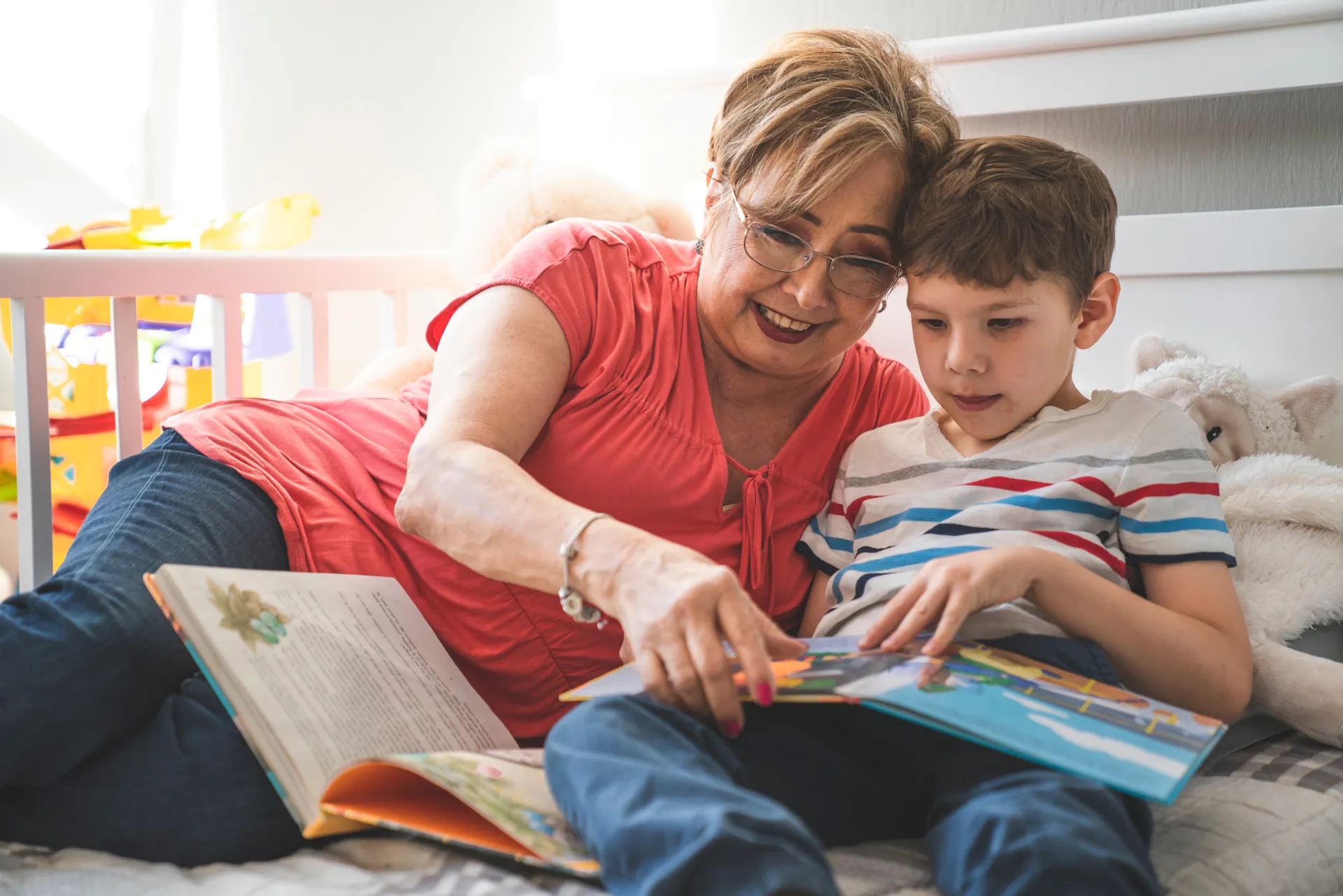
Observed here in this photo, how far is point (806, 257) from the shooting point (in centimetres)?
109

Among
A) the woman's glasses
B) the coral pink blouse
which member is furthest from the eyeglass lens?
the coral pink blouse

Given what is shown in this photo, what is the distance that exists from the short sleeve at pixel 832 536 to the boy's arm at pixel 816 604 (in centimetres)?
1

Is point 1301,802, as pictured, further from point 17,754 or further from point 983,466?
point 17,754

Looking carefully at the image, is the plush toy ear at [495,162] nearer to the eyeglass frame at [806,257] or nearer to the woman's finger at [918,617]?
the eyeglass frame at [806,257]

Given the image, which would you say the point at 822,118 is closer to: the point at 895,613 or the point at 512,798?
the point at 895,613

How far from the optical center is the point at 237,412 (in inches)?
48.7

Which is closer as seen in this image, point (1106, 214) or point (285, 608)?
point (285, 608)

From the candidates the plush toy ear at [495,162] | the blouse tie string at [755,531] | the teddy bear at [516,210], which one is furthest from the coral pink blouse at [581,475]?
the plush toy ear at [495,162]

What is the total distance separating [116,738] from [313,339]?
906mm

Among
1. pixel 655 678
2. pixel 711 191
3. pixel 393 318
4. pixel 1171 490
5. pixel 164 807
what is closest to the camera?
pixel 655 678

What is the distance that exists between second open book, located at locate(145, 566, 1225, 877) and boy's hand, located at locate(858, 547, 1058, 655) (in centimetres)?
2

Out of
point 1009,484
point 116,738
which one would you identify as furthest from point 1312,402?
point 116,738

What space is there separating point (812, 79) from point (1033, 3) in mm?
722

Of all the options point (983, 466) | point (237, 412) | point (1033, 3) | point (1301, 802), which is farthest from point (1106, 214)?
point (237, 412)
